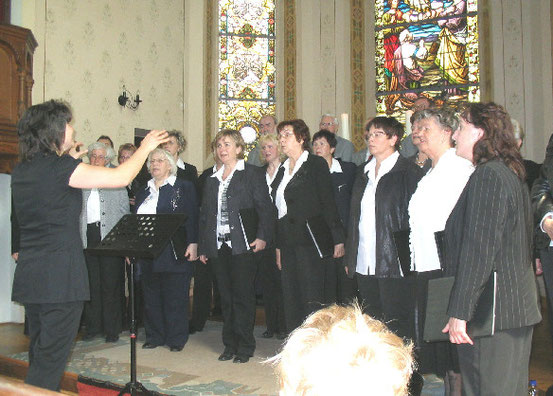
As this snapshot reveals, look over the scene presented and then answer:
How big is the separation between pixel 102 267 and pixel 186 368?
1383 millimetres

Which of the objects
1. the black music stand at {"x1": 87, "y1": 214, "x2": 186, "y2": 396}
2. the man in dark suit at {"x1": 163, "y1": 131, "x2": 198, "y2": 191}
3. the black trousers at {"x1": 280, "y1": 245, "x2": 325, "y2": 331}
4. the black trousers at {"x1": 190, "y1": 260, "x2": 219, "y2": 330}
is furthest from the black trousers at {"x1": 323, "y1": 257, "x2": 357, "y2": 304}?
the man in dark suit at {"x1": 163, "y1": 131, "x2": 198, "y2": 191}

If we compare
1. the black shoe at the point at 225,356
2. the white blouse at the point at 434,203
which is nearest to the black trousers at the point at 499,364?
the white blouse at the point at 434,203

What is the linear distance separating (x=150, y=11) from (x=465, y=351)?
7387 millimetres

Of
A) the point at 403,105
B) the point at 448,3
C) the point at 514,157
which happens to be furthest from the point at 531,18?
the point at 514,157

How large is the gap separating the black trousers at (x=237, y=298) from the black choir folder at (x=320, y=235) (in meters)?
0.53

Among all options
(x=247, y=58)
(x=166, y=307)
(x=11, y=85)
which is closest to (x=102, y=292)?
(x=166, y=307)

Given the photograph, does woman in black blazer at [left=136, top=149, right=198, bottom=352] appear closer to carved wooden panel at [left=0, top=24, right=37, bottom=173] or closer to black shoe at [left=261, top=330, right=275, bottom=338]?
black shoe at [left=261, top=330, right=275, bottom=338]

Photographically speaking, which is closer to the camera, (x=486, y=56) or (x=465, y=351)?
(x=465, y=351)

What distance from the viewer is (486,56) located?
27.6ft

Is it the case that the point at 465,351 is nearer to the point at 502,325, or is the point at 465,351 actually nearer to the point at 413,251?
the point at 502,325

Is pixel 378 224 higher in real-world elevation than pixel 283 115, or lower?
lower

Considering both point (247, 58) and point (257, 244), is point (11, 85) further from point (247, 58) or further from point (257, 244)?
point (247, 58)

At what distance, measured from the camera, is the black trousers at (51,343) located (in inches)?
106

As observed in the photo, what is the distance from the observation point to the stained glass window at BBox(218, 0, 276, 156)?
9.55 meters
